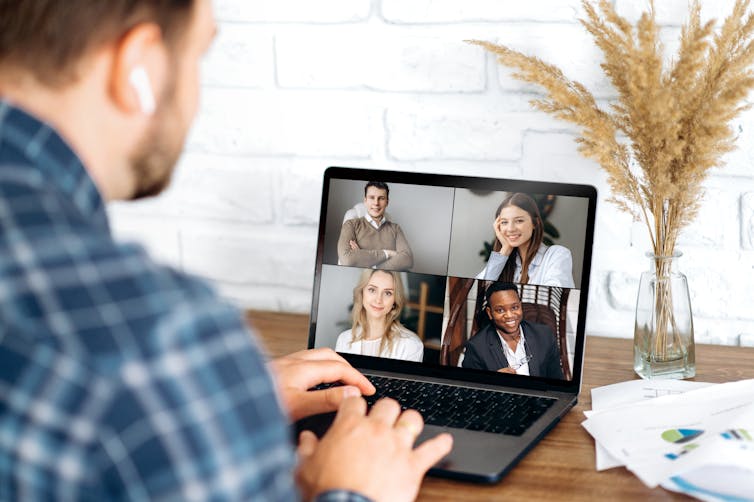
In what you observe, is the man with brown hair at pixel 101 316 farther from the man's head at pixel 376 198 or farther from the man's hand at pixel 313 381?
the man's head at pixel 376 198

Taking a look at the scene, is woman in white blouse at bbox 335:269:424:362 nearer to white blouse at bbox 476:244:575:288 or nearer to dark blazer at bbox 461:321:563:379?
dark blazer at bbox 461:321:563:379

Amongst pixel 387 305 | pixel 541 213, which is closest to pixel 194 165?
pixel 387 305

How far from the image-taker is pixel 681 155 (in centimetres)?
99

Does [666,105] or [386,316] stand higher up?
[666,105]

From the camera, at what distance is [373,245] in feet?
3.67

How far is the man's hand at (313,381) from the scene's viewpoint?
921mm

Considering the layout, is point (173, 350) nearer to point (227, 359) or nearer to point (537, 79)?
point (227, 359)

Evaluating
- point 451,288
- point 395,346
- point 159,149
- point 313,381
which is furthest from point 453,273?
point 159,149

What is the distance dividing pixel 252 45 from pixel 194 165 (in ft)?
0.71

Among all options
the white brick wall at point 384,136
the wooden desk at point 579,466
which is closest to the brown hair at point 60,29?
the wooden desk at point 579,466

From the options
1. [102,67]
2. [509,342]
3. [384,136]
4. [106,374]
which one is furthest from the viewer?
[384,136]

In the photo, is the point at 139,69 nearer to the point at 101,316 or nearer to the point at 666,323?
the point at 101,316

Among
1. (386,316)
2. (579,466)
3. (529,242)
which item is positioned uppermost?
(529,242)

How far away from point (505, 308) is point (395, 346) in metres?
0.15
